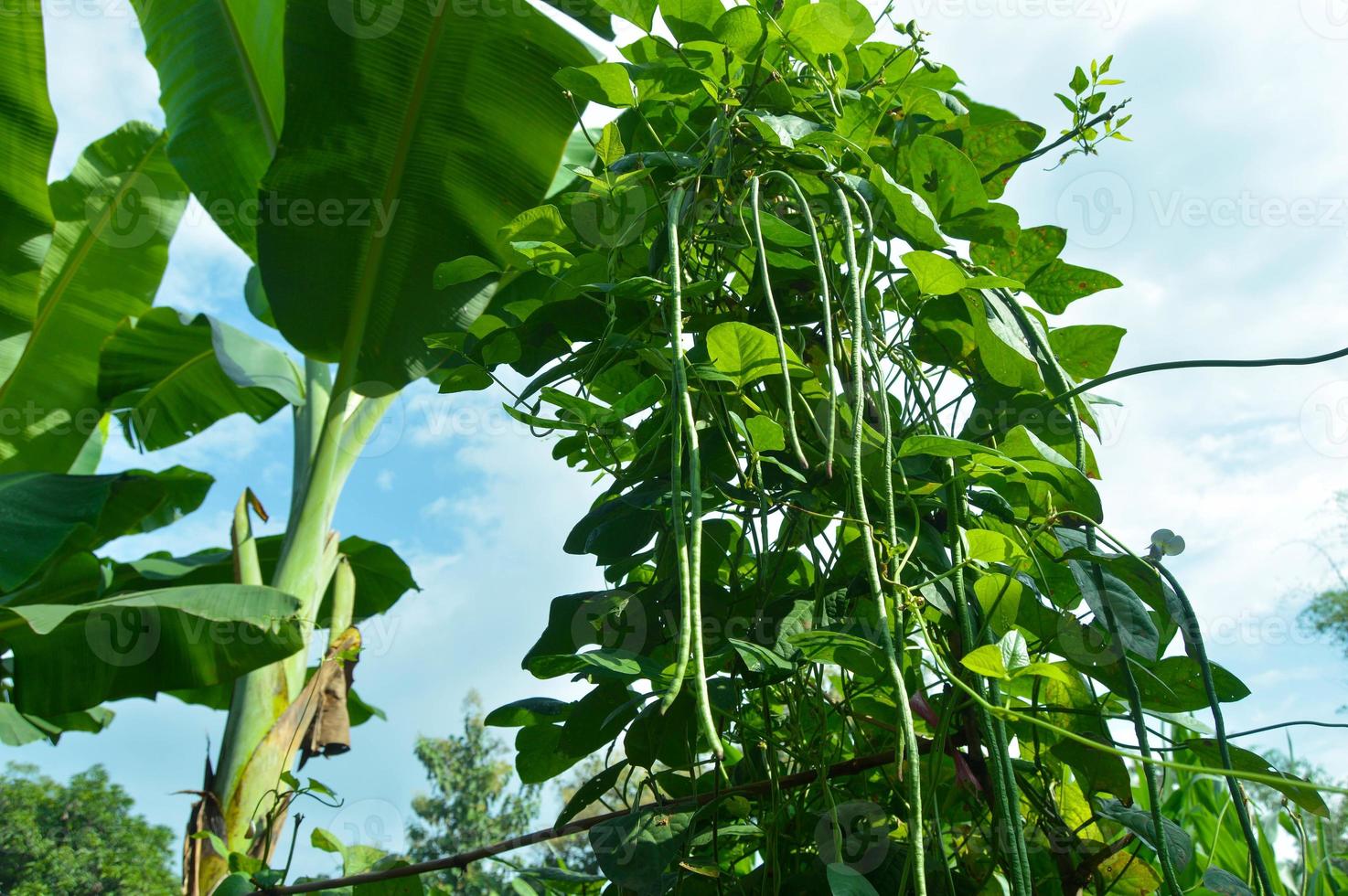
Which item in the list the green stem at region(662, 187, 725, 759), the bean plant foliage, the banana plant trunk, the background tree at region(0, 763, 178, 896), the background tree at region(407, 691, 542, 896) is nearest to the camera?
the green stem at region(662, 187, 725, 759)

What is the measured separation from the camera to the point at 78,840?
6.30 m

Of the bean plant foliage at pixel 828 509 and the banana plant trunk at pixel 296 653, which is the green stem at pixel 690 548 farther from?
the banana plant trunk at pixel 296 653

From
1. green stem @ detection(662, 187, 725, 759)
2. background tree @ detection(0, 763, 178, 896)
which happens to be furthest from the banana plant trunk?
background tree @ detection(0, 763, 178, 896)

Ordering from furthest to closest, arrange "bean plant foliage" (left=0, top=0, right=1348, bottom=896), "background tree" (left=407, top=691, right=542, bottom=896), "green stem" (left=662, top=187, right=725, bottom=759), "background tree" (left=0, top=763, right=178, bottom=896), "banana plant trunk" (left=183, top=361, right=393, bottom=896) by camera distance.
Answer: "background tree" (left=407, top=691, right=542, bottom=896) < "background tree" (left=0, top=763, right=178, bottom=896) < "banana plant trunk" (left=183, top=361, right=393, bottom=896) < "bean plant foliage" (left=0, top=0, right=1348, bottom=896) < "green stem" (left=662, top=187, right=725, bottom=759)

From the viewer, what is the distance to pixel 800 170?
53 centimetres

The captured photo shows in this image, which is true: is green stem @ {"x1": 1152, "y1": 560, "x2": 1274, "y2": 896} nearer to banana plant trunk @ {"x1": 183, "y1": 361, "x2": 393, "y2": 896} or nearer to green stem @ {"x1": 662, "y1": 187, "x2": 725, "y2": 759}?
green stem @ {"x1": 662, "y1": 187, "x2": 725, "y2": 759}

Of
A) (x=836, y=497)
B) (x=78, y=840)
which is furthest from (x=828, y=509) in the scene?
(x=78, y=840)

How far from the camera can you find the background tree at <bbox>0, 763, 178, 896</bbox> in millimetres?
5500

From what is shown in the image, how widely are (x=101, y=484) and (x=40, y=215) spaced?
2.62ft

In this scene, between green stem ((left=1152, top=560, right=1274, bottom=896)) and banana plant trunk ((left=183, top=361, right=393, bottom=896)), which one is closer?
green stem ((left=1152, top=560, right=1274, bottom=896))

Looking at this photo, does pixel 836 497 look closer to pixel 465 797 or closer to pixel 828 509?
pixel 828 509

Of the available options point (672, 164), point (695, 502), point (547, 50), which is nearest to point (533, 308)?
point (672, 164)

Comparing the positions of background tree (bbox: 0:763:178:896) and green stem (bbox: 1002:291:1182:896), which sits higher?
background tree (bbox: 0:763:178:896)

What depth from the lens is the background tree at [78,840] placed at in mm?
5500
